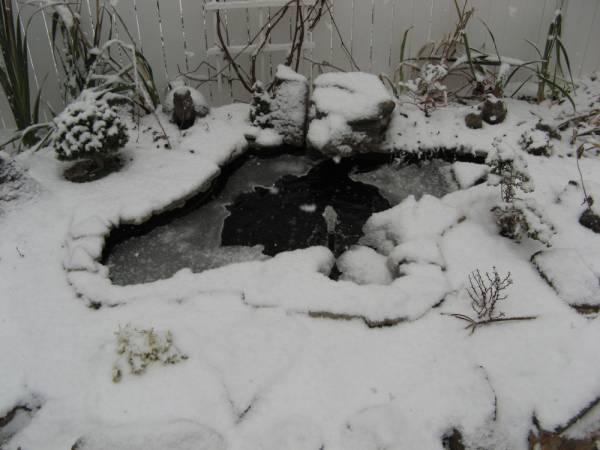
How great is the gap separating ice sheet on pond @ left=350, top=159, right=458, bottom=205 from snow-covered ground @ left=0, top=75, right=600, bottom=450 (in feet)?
0.79

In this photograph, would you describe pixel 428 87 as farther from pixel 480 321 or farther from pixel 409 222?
pixel 480 321

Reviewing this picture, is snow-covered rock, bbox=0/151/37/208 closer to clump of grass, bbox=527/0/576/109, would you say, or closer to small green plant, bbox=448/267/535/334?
small green plant, bbox=448/267/535/334

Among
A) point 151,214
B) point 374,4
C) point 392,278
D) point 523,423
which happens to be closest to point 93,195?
point 151,214

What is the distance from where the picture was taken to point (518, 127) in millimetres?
3705

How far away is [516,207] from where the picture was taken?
8.27 ft

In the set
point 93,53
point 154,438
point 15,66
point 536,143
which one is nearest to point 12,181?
point 15,66

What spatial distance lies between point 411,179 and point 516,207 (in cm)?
94

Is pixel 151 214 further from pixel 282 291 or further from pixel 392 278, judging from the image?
pixel 392 278

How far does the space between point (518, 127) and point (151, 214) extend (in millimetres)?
2642

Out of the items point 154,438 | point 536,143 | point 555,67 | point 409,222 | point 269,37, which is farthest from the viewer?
point 269,37

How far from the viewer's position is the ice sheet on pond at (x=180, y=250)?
265 cm

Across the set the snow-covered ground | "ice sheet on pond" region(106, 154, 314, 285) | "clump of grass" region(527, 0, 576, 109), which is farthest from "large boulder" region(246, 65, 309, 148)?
"clump of grass" region(527, 0, 576, 109)

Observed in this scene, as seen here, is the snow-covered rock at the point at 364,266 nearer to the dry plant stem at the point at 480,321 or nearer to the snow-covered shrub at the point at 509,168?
the dry plant stem at the point at 480,321

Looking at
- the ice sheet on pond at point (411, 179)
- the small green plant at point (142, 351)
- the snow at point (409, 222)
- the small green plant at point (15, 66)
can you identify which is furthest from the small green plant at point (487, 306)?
the small green plant at point (15, 66)
